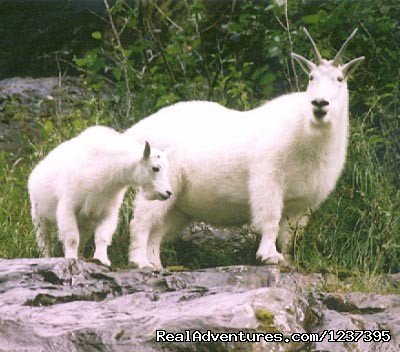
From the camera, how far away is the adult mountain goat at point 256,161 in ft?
27.5

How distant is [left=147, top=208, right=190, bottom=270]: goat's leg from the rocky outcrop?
1536mm

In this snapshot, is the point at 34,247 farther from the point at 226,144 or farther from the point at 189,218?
the point at 226,144

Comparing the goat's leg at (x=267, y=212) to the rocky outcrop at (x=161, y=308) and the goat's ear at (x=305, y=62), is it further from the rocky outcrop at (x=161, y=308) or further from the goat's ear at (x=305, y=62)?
the goat's ear at (x=305, y=62)

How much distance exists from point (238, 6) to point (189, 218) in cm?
429

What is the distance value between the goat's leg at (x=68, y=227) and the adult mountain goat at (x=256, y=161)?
2.02ft

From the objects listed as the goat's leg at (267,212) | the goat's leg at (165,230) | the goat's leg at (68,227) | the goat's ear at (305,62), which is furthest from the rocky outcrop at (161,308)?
the goat's ear at (305,62)

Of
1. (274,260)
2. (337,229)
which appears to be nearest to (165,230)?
(274,260)

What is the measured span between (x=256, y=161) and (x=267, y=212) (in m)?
0.46

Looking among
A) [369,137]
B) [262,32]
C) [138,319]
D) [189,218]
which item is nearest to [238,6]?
[262,32]

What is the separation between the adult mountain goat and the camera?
330 inches

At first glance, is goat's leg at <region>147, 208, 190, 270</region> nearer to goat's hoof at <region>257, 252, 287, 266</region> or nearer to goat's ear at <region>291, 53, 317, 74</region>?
goat's hoof at <region>257, 252, 287, 266</region>

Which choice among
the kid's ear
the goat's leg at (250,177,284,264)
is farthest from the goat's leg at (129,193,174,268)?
the goat's leg at (250,177,284,264)

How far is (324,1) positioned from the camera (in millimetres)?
11891

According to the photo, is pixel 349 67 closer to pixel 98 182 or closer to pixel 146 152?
pixel 146 152
